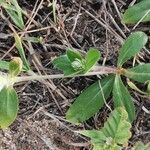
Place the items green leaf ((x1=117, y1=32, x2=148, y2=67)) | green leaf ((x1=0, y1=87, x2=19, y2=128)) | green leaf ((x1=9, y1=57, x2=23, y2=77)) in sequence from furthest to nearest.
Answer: green leaf ((x1=117, y1=32, x2=148, y2=67)), green leaf ((x1=0, y1=87, x2=19, y2=128)), green leaf ((x1=9, y1=57, x2=23, y2=77))

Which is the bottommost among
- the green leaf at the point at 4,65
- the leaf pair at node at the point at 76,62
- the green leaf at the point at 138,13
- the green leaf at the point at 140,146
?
the green leaf at the point at 4,65

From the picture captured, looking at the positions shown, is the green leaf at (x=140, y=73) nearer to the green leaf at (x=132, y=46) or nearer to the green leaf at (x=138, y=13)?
the green leaf at (x=132, y=46)

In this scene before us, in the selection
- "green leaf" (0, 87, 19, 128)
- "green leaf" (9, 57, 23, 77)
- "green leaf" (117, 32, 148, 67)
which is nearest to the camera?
"green leaf" (9, 57, 23, 77)

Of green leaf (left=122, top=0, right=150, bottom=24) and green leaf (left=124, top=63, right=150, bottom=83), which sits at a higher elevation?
green leaf (left=122, top=0, right=150, bottom=24)

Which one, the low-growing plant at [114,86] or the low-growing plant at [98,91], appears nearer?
the low-growing plant at [98,91]

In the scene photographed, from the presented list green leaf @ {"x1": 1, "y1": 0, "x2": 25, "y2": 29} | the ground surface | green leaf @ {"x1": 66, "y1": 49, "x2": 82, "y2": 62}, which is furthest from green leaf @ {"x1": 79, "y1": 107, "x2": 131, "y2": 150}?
green leaf @ {"x1": 1, "y1": 0, "x2": 25, "y2": 29}

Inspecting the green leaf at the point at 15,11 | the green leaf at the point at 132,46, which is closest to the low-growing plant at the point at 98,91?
the green leaf at the point at 132,46

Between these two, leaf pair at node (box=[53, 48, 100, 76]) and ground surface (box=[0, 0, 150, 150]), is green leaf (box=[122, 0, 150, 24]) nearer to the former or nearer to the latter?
ground surface (box=[0, 0, 150, 150])
